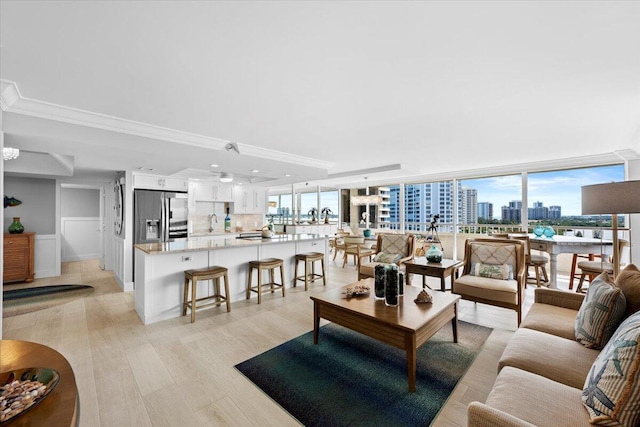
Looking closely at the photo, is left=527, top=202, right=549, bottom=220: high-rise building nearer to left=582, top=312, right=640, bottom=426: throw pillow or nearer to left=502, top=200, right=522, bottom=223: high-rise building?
left=502, top=200, right=522, bottom=223: high-rise building

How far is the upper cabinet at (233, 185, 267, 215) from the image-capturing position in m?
7.44

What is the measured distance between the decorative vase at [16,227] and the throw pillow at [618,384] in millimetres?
8112

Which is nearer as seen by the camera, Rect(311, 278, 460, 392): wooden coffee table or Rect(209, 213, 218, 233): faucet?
Rect(311, 278, 460, 392): wooden coffee table

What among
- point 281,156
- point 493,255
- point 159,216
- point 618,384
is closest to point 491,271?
point 493,255

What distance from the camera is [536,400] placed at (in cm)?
131

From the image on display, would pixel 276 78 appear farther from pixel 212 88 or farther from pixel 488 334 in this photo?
pixel 488 334

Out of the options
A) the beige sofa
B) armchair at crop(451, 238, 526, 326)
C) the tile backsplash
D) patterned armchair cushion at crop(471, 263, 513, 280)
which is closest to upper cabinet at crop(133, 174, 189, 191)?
the tile backsplash

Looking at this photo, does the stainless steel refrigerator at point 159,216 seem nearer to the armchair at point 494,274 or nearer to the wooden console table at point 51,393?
the wooden console table at point 51,393

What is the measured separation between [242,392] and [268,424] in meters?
0.40

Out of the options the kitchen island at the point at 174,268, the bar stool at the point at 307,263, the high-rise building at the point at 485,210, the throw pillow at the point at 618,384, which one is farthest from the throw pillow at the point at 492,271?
the high-rise building at the point at 485,210

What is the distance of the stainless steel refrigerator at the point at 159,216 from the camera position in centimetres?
511

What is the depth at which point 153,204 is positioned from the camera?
5344 millimetres

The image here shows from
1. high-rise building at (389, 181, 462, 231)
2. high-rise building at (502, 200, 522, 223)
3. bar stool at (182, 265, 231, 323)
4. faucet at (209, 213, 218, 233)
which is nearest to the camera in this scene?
bar stool at (182, 265, 231, 323)

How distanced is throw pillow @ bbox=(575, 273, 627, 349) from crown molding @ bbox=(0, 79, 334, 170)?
417 cm
